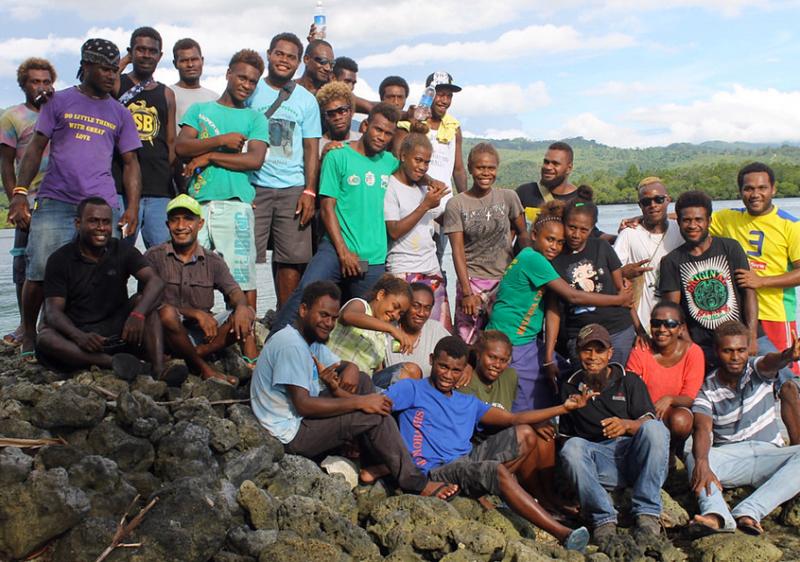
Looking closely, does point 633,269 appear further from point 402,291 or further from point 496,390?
point 402,291

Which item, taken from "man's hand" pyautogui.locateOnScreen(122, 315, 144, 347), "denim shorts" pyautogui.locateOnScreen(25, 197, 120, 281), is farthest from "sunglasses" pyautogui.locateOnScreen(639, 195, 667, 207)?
"denim shorts" pyautogui.locateOnScreen(25, 197, 120, 281)

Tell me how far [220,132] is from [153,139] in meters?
0.68

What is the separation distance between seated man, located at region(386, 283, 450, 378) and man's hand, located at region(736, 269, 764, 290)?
240 cm

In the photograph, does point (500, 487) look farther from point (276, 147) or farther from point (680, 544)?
point (276, 147)

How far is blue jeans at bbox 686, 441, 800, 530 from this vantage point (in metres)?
5.48

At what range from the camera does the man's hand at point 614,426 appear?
5512 millimetres

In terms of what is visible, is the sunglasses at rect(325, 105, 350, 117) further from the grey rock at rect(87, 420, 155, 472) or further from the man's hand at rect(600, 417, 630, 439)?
the man's hand at rect(600, 417, 630, 439)

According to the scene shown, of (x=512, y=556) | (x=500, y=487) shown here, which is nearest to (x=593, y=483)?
(x=500, y=487)

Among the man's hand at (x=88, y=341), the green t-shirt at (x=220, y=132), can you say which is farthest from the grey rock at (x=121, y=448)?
the green t-shirt at (x=220, y=132)

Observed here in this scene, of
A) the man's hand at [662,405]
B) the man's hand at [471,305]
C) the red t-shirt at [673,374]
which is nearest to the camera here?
the man's hand at [662,405]

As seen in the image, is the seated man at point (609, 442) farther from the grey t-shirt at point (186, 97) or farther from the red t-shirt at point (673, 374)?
the grey t-shirt at point (186, 97)

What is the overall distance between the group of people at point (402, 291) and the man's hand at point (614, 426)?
0.01 m

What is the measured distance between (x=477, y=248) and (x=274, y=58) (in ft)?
7.85

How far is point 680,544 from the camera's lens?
549cm
